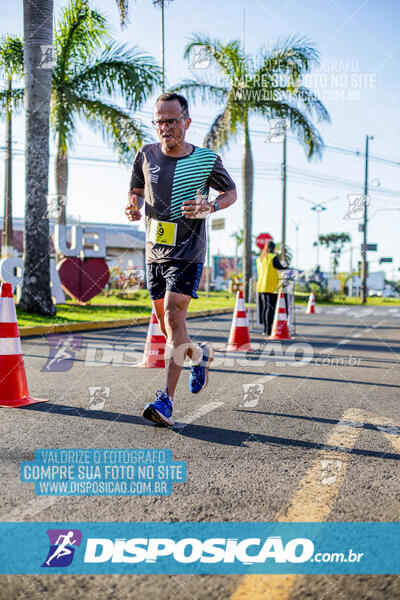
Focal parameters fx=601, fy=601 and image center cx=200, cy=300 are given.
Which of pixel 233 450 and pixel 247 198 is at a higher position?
pixel 247 198

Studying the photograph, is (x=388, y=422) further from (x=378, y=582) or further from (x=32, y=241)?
(x=32, y=241)

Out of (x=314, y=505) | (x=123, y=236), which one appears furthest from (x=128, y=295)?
(x=123, y=236)

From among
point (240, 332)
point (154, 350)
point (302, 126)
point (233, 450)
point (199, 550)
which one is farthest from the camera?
point (302, 126)

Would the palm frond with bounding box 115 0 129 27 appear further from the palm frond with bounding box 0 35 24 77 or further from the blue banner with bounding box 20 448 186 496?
the blue banner with bounding box 20 448 186 496

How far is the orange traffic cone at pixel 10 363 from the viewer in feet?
14.4

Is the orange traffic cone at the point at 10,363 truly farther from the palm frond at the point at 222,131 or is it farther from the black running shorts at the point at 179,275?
the palm frond at the point at 222,131

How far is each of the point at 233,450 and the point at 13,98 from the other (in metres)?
15.7

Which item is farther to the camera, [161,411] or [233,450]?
[161,411]

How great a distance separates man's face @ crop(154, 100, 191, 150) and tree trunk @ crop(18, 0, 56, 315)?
8.44m

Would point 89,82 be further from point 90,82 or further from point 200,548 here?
point 200,548

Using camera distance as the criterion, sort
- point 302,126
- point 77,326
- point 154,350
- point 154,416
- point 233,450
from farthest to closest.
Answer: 1. point 302,126
2. point 77,326
3. point 154,350
4. point 154,416
5. point 233,450

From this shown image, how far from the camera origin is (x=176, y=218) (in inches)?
156

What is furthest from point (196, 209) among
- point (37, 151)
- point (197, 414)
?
point (37, 151)

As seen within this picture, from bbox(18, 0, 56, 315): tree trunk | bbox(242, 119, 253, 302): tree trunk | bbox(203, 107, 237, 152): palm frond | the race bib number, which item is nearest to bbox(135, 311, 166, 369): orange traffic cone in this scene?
the race bib number
